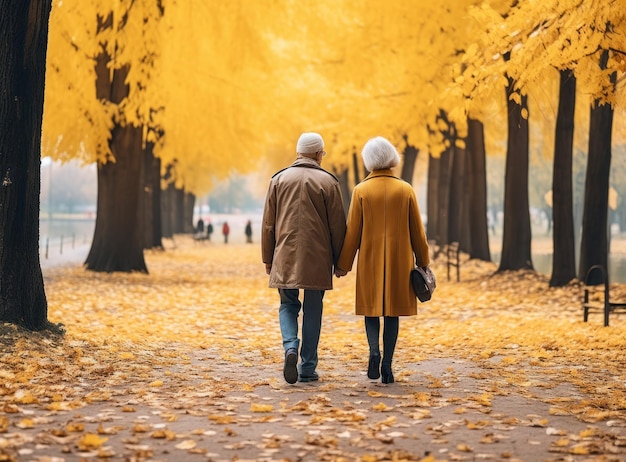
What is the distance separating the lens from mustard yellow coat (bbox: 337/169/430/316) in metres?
7.90

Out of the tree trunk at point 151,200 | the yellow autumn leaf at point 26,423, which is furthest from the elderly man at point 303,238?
the tree trunk at point 151,200

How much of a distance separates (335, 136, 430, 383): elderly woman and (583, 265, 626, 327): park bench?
4747 mm

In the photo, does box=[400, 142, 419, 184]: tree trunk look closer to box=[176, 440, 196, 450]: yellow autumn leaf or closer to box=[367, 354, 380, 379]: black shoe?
box=[367, 354, 380, 379]: black shoe

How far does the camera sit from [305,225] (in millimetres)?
7938

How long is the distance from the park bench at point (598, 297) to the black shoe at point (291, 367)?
5.32 metres

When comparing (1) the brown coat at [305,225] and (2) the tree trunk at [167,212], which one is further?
(2) the tree trunk at [167,212]

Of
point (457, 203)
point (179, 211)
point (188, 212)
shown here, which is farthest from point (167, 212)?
point (457, 203)

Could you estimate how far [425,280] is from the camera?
7.86m

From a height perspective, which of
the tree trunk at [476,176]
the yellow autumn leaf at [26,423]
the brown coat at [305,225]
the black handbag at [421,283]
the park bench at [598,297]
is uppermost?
the tree trunk at [476,176]

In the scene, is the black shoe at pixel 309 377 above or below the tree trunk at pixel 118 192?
below

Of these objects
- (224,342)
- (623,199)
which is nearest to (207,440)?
(224,342)

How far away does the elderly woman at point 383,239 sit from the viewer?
311 inches

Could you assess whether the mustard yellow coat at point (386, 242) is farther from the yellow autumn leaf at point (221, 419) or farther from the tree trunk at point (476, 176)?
the tree trunk at point (476, 176)

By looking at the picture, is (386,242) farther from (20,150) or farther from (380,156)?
(20,150)
